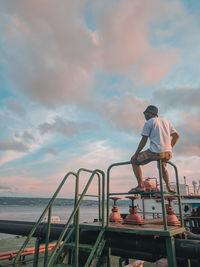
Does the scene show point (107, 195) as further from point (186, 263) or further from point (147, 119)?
point (186, 263)

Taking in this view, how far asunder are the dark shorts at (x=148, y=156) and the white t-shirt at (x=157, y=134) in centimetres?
8

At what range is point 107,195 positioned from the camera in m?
4.84

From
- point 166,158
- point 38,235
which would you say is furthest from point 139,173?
point 38,235

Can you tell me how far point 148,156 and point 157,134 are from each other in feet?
1.73

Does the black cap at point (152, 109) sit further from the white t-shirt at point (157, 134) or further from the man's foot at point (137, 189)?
the man's foot at point (137, 189)

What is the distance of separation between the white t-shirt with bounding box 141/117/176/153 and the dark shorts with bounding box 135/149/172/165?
0.27ft

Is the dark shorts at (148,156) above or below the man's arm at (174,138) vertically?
below

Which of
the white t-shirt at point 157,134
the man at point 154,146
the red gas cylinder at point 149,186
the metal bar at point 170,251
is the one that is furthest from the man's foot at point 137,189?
the red gas cylinder at point 149,186

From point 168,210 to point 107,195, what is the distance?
1620 mm

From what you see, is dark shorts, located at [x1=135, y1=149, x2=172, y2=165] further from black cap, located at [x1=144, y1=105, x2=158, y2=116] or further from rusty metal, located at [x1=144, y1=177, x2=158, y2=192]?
rusty metal, located at [x1=144, y1=177, x2=158, y2=192]

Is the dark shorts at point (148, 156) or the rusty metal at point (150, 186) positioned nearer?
the dark shorts at point (148, 156)

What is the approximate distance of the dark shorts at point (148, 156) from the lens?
441cm

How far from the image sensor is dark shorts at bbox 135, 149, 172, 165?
4406mm

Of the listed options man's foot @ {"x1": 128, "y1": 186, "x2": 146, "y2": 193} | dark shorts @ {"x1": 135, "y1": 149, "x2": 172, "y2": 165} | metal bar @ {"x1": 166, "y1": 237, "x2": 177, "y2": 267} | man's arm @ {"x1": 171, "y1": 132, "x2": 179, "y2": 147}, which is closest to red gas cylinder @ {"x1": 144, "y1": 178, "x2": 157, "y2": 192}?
man's arm @ {"x1": 171, "y1": 132, "x2": 179, "y2": 147}
